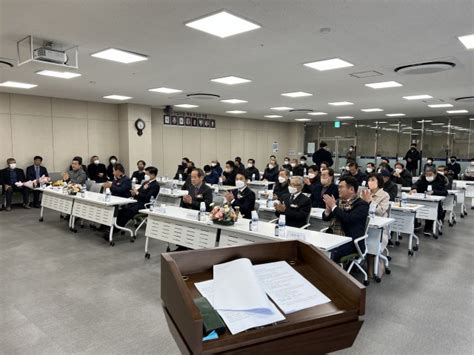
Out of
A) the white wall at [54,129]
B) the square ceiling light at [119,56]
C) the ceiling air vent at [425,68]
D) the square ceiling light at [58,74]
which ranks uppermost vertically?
the square ceiling light at [58,74]

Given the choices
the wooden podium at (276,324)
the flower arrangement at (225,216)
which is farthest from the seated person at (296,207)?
the wooden podium at (276,324)

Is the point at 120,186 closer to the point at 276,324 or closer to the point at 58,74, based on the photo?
the point at 58,74

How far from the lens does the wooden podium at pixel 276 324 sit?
1.02m

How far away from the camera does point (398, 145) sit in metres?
17.0

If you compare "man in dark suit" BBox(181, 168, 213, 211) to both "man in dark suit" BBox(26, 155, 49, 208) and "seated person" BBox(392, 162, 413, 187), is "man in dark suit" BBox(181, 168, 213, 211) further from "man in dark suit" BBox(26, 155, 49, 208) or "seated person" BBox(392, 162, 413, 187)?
"man in dark suit" BBox(26, 155, 49, 208)

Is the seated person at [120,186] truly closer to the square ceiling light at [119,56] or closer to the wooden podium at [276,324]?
the square ceiling light at [119,56]

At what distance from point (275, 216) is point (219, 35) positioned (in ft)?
9.70

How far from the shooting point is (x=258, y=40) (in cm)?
446

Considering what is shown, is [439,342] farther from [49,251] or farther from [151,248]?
[49,251]

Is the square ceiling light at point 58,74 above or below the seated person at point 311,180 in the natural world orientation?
above

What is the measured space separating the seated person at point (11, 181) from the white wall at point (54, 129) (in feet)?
1.63

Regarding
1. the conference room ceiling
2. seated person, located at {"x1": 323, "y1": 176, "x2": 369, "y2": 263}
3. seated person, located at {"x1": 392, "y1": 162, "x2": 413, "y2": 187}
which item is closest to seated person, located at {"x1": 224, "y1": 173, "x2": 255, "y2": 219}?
seated person, located at {"x1": 323, "y1": 176, "x2": 369, "y2": 263}

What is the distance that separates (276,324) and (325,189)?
5184 millimetres

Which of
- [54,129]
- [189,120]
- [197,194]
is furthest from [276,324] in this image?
[189,120]
